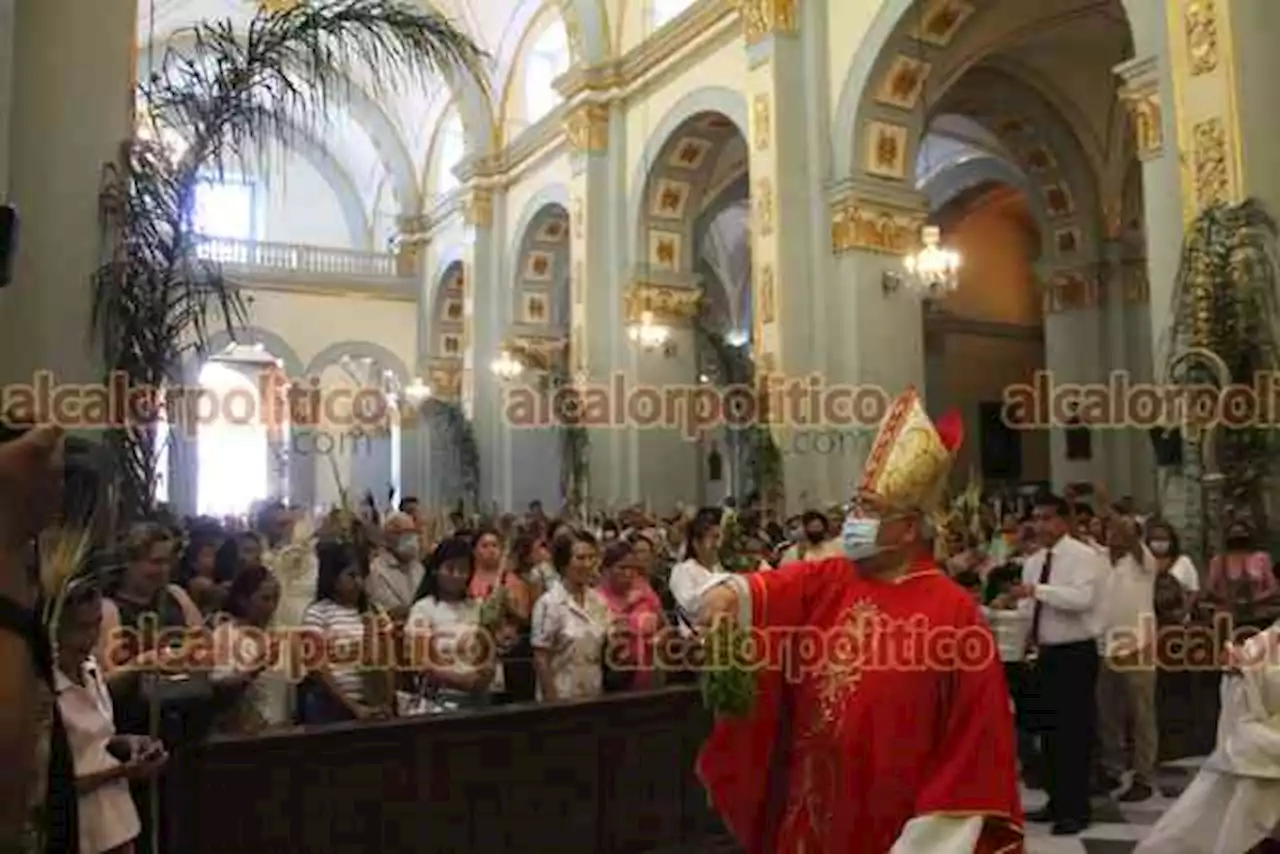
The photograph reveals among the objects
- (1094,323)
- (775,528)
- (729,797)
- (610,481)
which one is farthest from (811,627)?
(1094,323)

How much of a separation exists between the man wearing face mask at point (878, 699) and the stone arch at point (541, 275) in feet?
63.6

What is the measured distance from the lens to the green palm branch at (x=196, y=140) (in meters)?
6.36

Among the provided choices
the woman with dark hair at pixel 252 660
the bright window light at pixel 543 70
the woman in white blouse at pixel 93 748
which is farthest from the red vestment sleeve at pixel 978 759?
the bright window light at pixel 543 70

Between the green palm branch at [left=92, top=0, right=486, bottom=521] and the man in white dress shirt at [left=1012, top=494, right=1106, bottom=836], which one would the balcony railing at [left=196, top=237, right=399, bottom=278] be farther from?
the man in white dress shirt at [left=1012, top=494, right=1106, bottom=836]

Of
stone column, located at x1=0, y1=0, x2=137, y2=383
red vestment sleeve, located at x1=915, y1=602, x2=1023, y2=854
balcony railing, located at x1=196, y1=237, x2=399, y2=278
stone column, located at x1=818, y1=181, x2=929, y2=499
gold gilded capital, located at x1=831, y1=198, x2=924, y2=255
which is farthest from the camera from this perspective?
balcony railing, located at x1=196, y1=237, x2=399, y2=278

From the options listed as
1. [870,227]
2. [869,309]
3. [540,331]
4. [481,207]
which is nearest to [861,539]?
[869,309]

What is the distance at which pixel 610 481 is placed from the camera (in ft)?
58.4

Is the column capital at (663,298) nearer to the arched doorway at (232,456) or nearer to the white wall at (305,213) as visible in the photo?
the arched doorway at (232,456)

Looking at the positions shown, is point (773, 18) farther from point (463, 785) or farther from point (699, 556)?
point (463, 785)

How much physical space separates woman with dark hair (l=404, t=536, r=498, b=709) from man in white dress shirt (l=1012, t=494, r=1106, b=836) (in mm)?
2990

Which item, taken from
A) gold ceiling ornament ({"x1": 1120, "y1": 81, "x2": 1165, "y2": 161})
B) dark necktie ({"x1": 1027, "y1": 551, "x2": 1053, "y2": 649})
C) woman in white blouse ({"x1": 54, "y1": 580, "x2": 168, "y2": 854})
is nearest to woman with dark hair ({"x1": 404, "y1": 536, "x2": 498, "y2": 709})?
A: woman in white blouse ({"x1": 54, "y1": 580, "x2": 168, "y2": 854})

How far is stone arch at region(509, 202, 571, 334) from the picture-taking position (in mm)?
22562

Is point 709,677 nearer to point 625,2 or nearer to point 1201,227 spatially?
point 1201,227

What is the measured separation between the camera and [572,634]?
19.6ft
